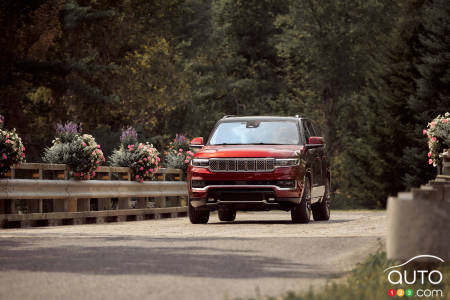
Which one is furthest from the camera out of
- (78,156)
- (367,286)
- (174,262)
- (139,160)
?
(139,160)

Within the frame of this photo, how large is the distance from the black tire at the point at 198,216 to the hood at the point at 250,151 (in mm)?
1098

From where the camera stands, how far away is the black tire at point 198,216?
20.0m

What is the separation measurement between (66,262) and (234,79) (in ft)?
202

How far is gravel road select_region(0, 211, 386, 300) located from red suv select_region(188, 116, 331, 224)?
1.94 metres

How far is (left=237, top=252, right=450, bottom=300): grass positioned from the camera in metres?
8.48

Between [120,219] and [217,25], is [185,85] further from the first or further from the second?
[120,219]

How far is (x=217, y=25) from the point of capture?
73.1 metres

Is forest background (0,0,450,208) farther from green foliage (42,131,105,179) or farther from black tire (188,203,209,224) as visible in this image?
black tire (188,203,209,224)

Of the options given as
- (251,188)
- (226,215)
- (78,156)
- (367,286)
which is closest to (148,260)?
(367,286)

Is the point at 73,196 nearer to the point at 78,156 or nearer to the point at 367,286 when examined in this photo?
the point at 78,156

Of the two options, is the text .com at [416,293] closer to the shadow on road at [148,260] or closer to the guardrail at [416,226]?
the guardrail at [416,226]

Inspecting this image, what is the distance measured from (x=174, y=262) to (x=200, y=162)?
8.19 meters

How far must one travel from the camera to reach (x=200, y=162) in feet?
63.8

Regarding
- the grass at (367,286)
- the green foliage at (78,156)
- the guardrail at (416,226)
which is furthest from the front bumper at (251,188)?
the guardrail at (416,226)
